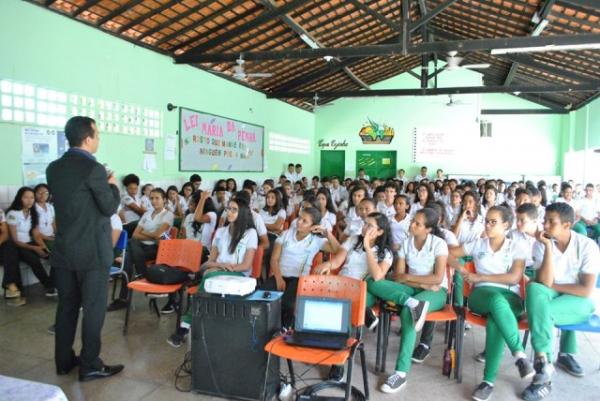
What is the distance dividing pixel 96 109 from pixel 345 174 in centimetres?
941

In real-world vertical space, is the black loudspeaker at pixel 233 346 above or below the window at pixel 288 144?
below

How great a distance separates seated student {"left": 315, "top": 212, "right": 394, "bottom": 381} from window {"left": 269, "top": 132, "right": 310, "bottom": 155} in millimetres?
8045

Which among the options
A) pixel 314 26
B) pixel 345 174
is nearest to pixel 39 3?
pixel 314 26

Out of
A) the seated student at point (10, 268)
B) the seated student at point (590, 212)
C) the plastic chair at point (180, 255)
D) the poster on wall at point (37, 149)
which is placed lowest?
the seated student at point (10, 268)

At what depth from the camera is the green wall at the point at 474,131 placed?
13578 millimetres

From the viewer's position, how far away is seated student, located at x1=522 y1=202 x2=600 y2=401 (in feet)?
8.53

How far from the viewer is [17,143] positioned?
16.5 ft

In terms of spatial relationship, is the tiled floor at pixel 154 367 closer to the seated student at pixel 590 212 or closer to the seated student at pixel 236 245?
the seated student at pixel 236 245

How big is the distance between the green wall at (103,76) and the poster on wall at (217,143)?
6.7 inches

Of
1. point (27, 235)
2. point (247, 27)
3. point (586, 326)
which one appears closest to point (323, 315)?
point (586, 326)

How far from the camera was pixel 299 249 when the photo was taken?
350 centimetres

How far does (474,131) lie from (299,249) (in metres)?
11.6

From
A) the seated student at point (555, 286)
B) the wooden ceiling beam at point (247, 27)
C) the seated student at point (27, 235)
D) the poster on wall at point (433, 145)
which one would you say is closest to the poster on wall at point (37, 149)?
the seated student at point (27, 235)

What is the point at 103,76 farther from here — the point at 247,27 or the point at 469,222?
the point at 469,222
